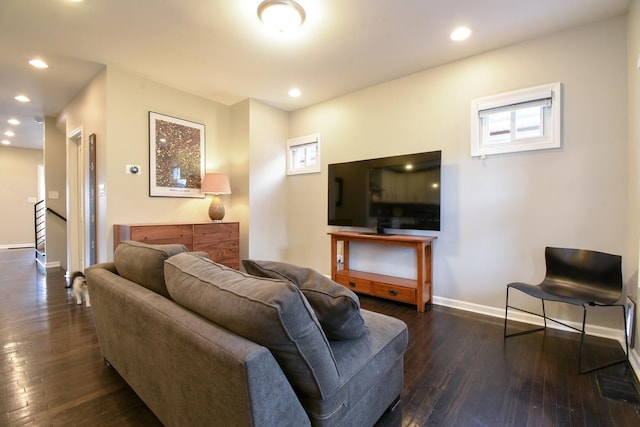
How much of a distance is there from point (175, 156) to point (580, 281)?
4.45m

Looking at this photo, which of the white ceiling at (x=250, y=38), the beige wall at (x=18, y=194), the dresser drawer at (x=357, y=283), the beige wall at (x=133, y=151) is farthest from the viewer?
the beige wall at (x=18, y=194)

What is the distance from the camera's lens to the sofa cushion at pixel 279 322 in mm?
878

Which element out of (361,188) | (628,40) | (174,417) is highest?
(628,40)

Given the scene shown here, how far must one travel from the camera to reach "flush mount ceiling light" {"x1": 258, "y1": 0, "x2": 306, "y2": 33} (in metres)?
2.12

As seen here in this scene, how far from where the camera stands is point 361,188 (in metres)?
3.60

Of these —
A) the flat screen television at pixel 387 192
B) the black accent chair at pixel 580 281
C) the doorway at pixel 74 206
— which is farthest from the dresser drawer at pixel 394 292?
the doorway at pixel 74 206

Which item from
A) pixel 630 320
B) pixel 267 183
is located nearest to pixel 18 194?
pixel 267 183

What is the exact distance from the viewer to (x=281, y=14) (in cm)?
218

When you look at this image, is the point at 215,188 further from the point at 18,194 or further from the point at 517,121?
the point at 18,194

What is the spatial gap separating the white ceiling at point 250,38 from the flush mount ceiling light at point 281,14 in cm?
9

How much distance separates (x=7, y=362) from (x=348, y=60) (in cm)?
380

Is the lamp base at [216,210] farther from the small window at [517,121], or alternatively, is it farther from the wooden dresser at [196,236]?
the small window at [517,121]

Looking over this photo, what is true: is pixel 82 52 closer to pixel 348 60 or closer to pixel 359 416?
pixel 348 60

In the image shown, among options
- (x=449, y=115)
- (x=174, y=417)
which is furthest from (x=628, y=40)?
(x=174, y=417)
